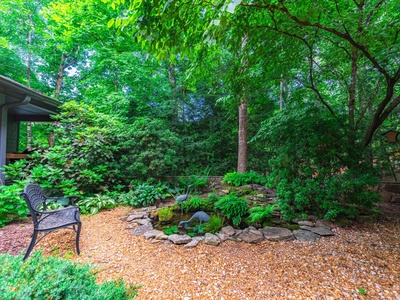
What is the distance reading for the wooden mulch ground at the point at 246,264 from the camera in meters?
1.52

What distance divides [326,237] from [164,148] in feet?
11.7

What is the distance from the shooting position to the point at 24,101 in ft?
12.5

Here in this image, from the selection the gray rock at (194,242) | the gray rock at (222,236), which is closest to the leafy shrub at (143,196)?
the gray rock at (194,242)

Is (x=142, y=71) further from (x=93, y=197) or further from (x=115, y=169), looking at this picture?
(x=93, y=197)

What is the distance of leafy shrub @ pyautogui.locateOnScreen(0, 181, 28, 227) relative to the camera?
2742 mm

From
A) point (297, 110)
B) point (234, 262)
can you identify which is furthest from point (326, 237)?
point (297, 110)

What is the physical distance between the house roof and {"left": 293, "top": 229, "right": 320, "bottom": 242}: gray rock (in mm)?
5380

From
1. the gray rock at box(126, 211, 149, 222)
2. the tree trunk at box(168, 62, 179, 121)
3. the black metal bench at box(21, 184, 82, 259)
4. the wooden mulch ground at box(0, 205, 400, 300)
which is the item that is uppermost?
→ the tree trunk at box(168, 62, 179, 121)

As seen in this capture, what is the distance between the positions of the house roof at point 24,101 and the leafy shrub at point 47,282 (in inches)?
151

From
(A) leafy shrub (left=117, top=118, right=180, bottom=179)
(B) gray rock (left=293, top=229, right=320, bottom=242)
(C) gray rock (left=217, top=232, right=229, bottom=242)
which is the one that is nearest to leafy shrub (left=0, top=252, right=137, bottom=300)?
(C) gray rock (left=217, top=232, right=229, bottom=242)

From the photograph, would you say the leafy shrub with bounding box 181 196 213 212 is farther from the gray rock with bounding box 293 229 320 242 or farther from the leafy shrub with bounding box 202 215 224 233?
the gray rock with bounding box 293 229 320 242

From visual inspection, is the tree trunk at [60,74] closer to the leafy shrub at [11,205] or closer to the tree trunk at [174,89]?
the tree trunk at [174,89]

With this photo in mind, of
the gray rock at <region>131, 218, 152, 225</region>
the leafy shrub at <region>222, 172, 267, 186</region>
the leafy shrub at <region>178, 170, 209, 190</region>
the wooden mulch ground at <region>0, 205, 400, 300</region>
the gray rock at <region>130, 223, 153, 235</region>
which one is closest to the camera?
the wooden mulch ground at <region>0, 205, 400, 300</region>

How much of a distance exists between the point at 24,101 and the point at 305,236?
18.6ft
